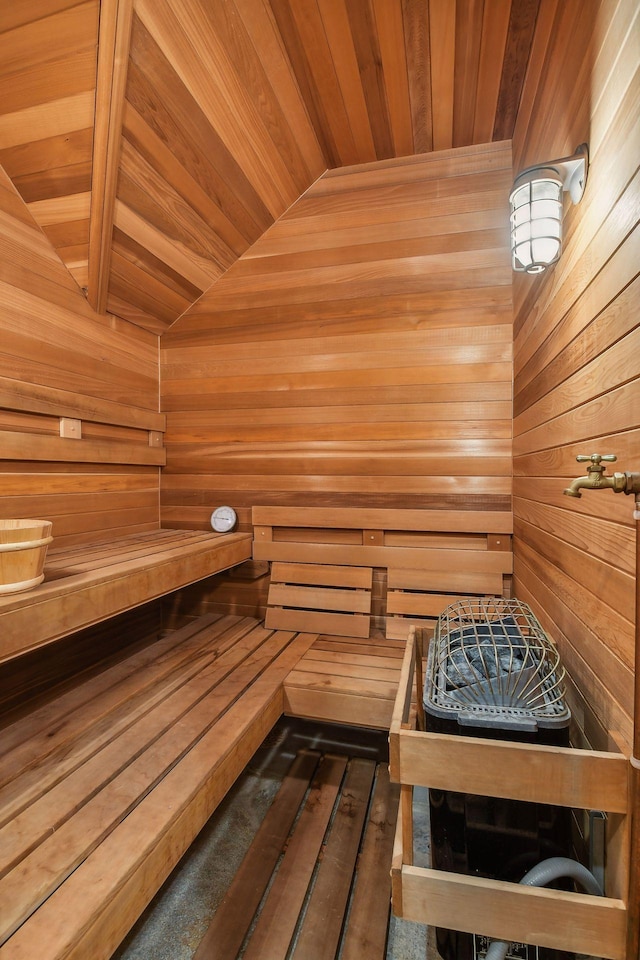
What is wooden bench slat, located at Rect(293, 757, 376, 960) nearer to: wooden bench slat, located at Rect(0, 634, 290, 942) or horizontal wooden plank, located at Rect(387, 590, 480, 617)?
wooden bench slat, located at Rect(0, 634, 290, 942)

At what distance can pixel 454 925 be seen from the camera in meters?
0.95

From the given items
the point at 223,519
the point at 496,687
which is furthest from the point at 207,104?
the point at 496,687

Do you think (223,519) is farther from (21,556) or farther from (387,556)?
(21,556)

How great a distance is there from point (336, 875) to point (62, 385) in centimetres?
215

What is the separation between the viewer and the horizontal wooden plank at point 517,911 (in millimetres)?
865

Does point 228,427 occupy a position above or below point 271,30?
below

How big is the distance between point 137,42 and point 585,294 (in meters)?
1.60

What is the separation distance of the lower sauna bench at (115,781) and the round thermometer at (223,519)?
668 millimetres

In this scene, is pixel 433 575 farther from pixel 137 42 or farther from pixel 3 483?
pixel 137 42

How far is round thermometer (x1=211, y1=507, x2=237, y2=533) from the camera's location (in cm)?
257

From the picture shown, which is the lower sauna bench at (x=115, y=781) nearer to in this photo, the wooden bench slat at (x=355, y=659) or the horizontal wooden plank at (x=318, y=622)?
the wooden bench slat at (x=355, y=659)

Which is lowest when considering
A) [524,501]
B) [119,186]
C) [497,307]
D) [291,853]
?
[291,853]

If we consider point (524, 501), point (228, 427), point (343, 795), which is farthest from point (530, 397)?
point (343, 795)

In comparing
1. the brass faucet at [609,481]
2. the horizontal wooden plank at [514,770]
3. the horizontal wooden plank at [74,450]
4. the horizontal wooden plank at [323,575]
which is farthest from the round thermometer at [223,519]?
the brass faucet at [609,481]
